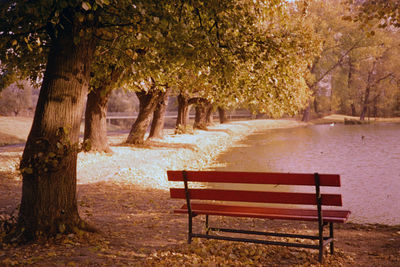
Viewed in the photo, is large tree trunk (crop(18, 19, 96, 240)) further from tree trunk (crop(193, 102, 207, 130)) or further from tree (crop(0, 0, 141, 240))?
tree trunk (crop(193, 102, 207, 130))

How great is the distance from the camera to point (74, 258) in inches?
226

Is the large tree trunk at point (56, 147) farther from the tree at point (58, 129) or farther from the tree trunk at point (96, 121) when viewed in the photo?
the tree trunk at point (96, 121)

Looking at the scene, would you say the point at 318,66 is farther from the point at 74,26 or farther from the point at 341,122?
the point at 74,26

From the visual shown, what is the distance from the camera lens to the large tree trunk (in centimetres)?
661

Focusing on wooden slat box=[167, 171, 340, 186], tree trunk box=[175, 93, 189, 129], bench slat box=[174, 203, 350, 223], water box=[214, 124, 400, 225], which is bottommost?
water box=[214, 124, 400, 225]

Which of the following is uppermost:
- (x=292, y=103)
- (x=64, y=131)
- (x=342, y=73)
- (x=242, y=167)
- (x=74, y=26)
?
(x=342, y=73)

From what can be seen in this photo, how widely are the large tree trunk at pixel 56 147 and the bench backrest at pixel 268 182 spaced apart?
1736 mm

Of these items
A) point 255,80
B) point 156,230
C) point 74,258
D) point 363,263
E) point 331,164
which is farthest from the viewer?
point 331,164

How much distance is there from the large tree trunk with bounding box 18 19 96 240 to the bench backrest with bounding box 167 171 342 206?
1.74 metres

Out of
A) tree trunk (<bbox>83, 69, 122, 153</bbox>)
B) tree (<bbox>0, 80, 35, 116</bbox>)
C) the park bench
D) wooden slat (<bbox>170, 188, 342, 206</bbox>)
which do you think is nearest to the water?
the park bench

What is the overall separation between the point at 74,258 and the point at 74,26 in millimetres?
3557

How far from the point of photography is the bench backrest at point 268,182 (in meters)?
5.75

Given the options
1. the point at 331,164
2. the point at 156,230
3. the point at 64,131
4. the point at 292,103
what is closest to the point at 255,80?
the point at 292,103

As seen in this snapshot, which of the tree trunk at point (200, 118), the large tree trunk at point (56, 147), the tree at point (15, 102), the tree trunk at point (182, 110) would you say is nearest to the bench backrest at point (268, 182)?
the large tree trunk at point (56, 147)
